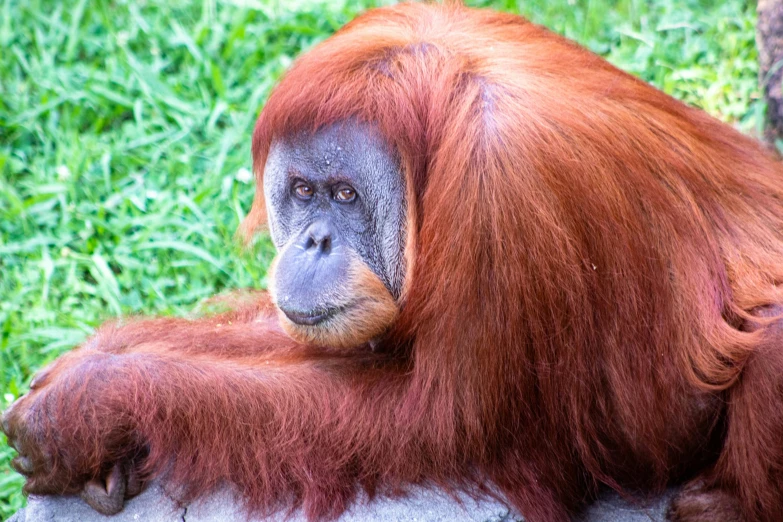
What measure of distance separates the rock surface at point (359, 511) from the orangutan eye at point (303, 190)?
34.6 inches

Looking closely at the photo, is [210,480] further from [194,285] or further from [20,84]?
[20,84]

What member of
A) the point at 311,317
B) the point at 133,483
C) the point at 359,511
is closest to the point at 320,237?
the point at 311,317

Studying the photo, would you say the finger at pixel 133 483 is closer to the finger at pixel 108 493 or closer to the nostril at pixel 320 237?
the finger at pixel 108 493

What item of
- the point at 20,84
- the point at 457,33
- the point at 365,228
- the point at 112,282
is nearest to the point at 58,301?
the point at 112,282

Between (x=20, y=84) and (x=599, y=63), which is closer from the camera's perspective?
(x=599, y=63)

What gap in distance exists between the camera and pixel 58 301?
4160mm

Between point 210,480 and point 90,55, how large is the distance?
119 inches

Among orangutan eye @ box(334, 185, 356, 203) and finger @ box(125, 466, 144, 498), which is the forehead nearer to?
orangutan eye @ box(334, 185, 356, 203)

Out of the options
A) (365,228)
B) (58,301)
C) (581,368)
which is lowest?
(58,301)

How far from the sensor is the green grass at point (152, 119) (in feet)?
13.7

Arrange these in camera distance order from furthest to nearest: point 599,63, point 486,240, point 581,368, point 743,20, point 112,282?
point 743,20 < point 112,282 < point 599,63 < point 581,368 < point 486,240

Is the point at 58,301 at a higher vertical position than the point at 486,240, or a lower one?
lower

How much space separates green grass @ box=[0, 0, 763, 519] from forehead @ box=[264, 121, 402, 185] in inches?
43.4

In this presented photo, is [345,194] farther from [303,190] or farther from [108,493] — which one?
[108,493]
